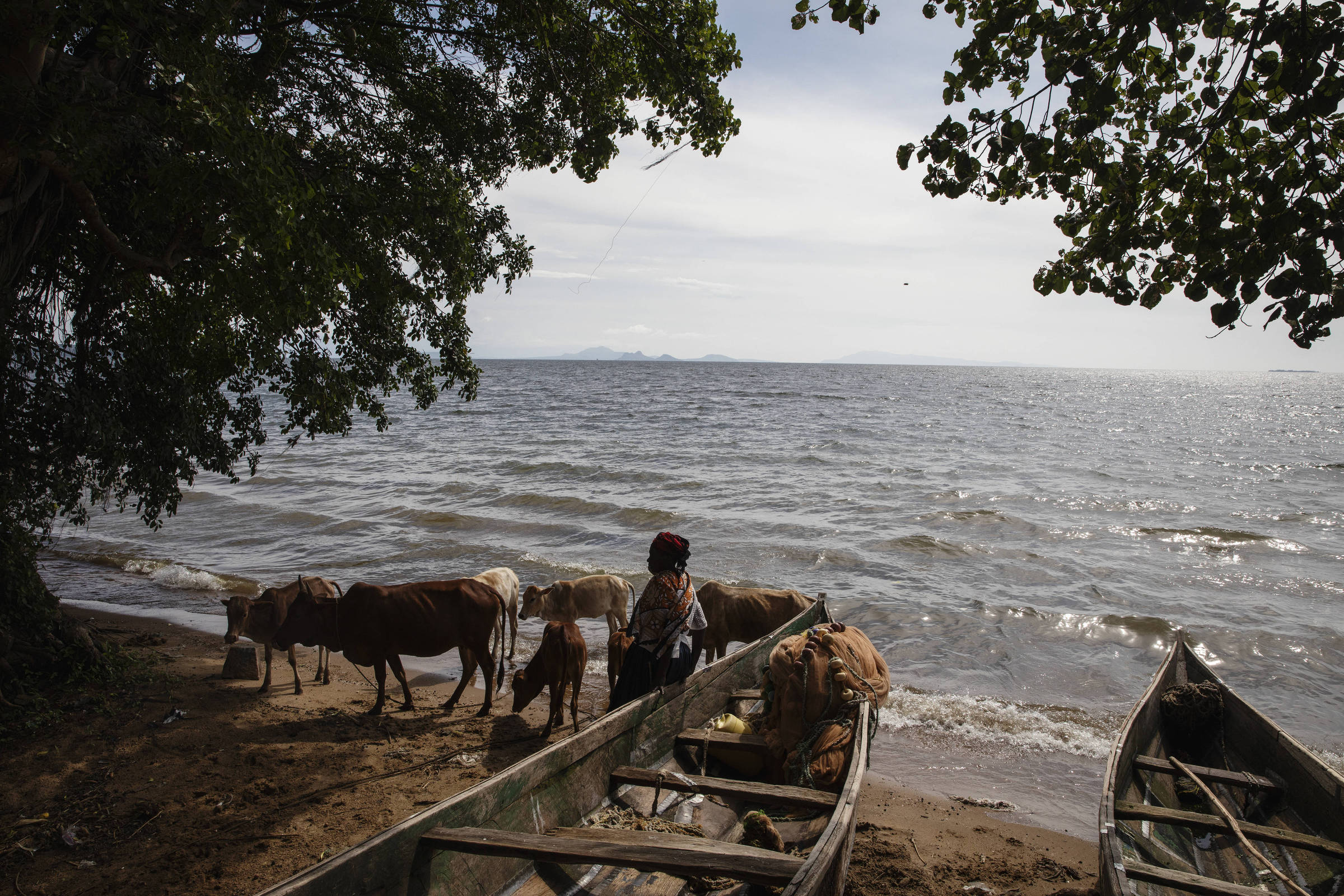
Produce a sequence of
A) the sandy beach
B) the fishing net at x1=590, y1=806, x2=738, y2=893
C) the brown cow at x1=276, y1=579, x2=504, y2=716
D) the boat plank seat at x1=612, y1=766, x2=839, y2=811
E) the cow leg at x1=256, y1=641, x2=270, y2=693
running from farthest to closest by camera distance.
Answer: the cow leg at x1=256, y1=641, x2=270, y2=693
the brown cow at x1=276, y1=579, x2=504, y2=716
the sandy beach
the fishing net at x1=590, y1=806, x2=738, y2=893
the boat plank seat at x1=612, y1=766, x2=839, y2=811

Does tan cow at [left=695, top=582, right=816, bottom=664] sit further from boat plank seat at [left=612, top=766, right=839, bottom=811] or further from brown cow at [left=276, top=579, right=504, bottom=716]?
boat plank seat at [left=612, top=766, right=839, bottom=811]

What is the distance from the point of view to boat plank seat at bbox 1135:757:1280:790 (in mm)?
5730

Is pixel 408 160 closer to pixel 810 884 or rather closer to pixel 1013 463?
pixel 810 884

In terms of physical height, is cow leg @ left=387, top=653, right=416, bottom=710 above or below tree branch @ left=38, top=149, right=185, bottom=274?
below

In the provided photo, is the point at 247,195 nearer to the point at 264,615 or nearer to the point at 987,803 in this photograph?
the point at 264,615

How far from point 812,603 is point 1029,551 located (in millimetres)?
9495

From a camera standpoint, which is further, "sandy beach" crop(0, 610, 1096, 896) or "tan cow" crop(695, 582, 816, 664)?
"tan cow" crop(695, 582, 816, 664)

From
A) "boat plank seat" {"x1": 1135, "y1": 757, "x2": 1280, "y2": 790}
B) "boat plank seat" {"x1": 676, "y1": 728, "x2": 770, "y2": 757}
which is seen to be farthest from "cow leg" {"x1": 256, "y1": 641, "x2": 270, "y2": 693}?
"boat plank seat" {"x1": 1135, "y1": 757, "x2": 1280, "y2": 790}

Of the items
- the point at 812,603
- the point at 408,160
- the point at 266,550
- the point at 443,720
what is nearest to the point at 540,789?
the point at 443,720

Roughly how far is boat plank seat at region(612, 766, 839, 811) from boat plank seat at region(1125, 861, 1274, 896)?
1.66 metres

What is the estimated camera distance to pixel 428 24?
849 cm

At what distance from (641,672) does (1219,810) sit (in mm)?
4327

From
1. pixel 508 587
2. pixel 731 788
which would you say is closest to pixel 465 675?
pixel 508 587

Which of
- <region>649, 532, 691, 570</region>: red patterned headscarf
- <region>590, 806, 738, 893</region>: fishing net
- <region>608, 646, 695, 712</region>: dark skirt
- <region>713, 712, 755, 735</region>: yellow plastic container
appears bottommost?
<region>590, 806, 738, 893</region>: fishing net
